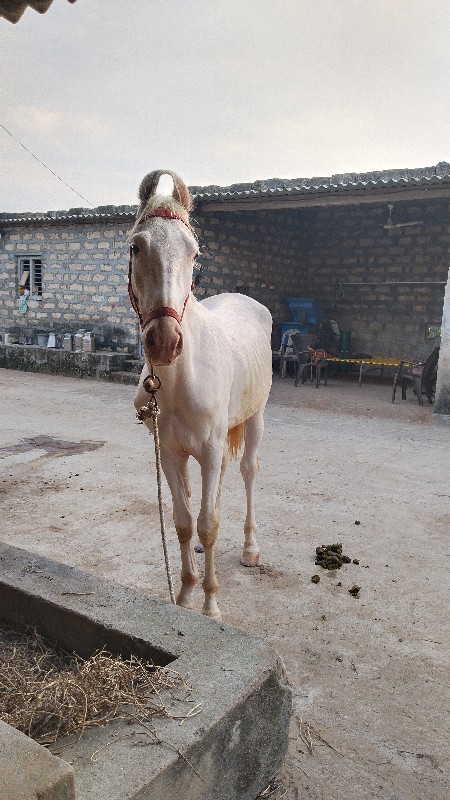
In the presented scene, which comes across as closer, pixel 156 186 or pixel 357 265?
pixel 156 186

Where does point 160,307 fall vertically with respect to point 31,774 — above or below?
above

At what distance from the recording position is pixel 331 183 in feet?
32.4

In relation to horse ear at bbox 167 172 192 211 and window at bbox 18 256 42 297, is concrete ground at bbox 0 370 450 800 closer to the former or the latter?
horse ear at bbox 167 172 192 211

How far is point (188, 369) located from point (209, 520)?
78 centimetres

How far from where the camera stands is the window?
1466 cm

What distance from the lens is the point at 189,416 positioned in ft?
8.35

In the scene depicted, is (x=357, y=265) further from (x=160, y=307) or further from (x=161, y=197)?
(x=160, y=307)

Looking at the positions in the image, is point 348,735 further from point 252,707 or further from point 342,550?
point 342,550

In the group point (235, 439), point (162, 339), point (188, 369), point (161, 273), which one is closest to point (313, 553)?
point (235, 439)

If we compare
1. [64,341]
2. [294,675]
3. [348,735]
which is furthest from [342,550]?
[64,341]

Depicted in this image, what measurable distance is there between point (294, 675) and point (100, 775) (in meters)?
1.40

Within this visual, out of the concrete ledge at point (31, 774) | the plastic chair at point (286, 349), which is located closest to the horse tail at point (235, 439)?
the concrete ledge at point (31, 774)

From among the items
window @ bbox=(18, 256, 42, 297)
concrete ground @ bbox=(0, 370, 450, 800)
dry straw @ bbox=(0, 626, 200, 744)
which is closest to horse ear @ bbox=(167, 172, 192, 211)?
dry straw @ bbox=(0, 626, 200, 744)

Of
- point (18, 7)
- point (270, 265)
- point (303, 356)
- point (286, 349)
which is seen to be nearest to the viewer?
point (18, 7)
